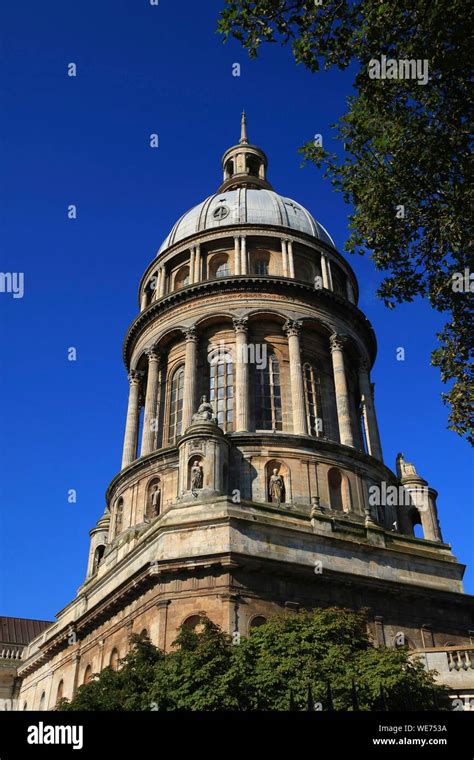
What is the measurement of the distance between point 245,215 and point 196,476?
20911mm

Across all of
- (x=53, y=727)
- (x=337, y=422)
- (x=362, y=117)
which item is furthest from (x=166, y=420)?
(x=53, y=727)

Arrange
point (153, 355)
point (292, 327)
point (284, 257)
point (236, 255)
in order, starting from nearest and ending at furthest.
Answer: point (292, 327) → point (153, 355) → point (236, 255) → point (284, 257)

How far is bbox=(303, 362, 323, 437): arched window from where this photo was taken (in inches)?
1480

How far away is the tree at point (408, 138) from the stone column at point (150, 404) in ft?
71.1

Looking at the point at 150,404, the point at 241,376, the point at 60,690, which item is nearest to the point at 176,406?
the point at 150,404

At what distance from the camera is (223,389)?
38.2m

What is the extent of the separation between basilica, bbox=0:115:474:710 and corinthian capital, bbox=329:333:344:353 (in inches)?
4.3

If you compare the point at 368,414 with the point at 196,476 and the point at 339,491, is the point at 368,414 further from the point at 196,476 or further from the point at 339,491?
the point at 196,476

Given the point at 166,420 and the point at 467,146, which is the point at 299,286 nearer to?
the point at 166,420

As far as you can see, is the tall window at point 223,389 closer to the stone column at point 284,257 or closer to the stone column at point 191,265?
the stone column at point 191,265

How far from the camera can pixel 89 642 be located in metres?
31.7

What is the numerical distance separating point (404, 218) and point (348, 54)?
4231 millimetres

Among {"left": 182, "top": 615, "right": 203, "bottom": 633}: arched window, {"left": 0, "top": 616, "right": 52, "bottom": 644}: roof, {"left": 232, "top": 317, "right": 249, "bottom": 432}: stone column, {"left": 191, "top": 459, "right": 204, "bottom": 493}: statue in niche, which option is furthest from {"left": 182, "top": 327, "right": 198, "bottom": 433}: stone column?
{"left": 0, "top": 616, "right": 52, "bottom": 644}: roof

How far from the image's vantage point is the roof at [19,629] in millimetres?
54125
